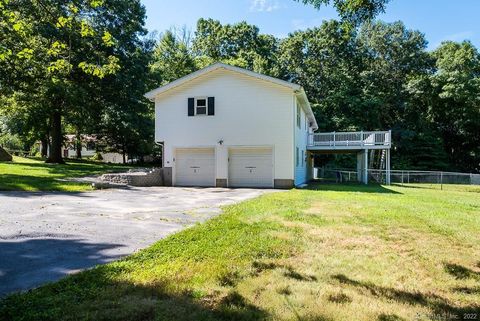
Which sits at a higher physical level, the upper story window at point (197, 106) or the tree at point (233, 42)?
the tree at point (233, 42)

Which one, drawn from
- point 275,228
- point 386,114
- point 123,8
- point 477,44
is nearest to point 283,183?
point 275,228

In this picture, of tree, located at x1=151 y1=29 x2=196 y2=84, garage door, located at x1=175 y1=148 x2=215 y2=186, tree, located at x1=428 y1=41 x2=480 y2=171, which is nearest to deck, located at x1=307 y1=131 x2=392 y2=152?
garage door, located at x1=175 y1=148 x2=215 y2=186

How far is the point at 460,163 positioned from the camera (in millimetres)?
39938

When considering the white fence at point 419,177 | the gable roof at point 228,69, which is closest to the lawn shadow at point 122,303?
the gable roof at point 228,69

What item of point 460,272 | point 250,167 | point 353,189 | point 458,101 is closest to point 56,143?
point 250,167

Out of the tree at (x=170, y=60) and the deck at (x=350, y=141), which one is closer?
the deck at (x=350, y=141)

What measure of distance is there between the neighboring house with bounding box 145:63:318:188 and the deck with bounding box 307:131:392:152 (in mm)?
5322

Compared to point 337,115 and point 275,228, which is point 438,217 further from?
point 337,115

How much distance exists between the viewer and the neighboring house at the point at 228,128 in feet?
59.2

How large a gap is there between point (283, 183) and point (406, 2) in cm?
1227

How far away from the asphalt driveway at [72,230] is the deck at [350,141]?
14488 millimetres

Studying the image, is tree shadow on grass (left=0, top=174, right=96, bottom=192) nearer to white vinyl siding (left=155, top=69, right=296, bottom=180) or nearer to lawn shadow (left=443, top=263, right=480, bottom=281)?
white vinyl siding (left=155, top=69, right=296, bottom=180)

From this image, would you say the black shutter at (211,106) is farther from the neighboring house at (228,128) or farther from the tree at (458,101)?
the tree at (458,101)

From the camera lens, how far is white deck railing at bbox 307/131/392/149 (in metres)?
22.4
